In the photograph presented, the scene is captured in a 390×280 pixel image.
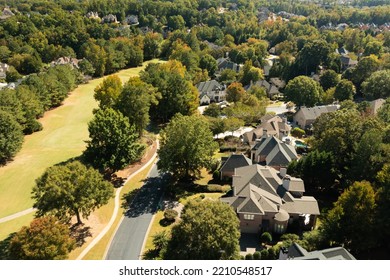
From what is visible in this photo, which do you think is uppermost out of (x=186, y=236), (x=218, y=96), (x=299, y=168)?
(x=186, y=236)

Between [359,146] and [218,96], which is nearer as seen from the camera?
[359,146]

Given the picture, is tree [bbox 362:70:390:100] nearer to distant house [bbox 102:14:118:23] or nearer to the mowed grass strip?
the mowed grass strip

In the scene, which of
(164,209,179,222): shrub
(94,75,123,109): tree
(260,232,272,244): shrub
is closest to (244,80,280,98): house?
(94,75,123,109): tree

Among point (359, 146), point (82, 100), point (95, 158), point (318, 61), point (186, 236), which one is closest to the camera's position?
point (186, 236)

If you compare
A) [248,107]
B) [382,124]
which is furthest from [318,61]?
[382,124]

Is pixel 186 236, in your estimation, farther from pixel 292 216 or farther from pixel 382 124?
pixel 382 124

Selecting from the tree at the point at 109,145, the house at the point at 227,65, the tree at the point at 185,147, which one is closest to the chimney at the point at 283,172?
the tree at the point at 185,147

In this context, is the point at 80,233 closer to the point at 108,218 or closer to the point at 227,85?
the point at 108,218

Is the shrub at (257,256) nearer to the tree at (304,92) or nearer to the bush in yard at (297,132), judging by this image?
the bush in yard at (297,132)

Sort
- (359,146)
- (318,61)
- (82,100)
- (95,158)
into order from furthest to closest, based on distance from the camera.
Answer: (318,61) → (82,100) → (95,158) → (359,146)

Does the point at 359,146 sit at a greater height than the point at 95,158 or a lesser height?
greater
